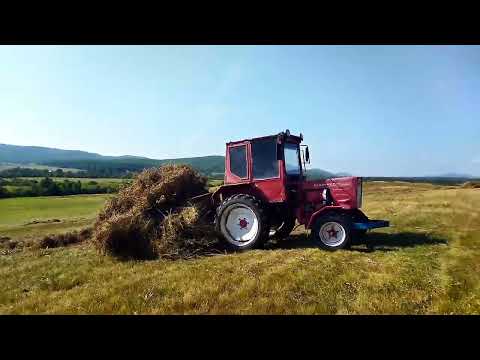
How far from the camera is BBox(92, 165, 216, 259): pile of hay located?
30.3ft

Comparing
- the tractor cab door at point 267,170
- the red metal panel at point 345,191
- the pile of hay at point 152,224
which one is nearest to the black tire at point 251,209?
the pile of hay at point 152,224

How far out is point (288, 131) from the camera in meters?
10.1

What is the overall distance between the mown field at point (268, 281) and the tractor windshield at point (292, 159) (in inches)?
75.2

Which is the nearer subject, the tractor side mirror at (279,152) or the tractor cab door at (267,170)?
the tractor side mirror at (279,152)

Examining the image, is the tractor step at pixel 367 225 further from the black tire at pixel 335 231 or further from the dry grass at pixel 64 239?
the dry grass at pixel 64 239

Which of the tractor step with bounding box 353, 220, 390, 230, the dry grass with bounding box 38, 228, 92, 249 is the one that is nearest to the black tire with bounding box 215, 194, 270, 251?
the tractor step with bounding box 353, 220, 390, 230

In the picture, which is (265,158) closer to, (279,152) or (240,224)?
(279,152)

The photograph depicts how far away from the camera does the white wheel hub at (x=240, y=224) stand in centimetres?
992

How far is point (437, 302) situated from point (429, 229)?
7.40 m

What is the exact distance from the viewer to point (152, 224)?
9594 mm

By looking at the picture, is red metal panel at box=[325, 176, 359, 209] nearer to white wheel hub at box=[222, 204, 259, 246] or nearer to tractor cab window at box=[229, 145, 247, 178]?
white wheel hub at box=[222, 204, 259, 246]

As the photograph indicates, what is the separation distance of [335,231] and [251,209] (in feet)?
6.73
